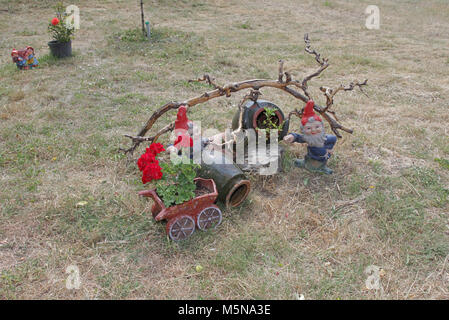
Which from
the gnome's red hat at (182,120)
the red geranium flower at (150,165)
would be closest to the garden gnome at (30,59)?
the gnome's red hat at (182,120)

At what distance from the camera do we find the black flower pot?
28.9 ft

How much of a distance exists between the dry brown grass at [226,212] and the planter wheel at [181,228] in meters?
0.08

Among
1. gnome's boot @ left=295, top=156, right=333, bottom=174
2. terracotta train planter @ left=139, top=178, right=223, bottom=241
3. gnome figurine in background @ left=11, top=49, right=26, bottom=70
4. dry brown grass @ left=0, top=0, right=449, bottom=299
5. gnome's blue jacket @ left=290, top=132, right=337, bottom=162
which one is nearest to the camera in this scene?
dry brown grass @ left=0, top=0, right=449, bottom=299

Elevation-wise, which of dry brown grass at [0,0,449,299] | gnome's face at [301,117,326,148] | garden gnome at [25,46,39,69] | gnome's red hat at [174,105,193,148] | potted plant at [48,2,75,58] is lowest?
dry brown grass at [0,0,449,299]

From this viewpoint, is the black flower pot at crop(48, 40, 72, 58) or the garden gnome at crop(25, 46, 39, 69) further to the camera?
the black flower pot at crop(48, 40, 72, 58)

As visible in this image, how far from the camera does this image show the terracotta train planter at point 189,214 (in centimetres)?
354

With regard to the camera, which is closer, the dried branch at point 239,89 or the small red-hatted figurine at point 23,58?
the dried branch at point 239,89

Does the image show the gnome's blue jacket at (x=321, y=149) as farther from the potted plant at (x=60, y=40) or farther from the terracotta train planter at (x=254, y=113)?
the potted plant at (x=60, y=40)

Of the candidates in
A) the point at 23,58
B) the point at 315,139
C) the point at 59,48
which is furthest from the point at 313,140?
the point at 59,48

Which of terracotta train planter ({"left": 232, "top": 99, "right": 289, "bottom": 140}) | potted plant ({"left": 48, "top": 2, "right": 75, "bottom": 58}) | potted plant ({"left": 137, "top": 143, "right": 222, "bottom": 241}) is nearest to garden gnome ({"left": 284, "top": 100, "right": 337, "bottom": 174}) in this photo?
terracotta train planter ({"left": 232, "top": 99, "right": 289, "bottom": 140})

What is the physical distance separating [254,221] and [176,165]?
110 centimetres

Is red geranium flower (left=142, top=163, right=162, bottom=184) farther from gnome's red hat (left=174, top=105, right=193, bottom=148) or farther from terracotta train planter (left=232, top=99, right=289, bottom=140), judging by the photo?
terracotta train planter (left=232, top=99, right=289, bottom=140)

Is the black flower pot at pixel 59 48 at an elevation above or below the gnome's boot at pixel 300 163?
above

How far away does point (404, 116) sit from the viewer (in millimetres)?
6469
